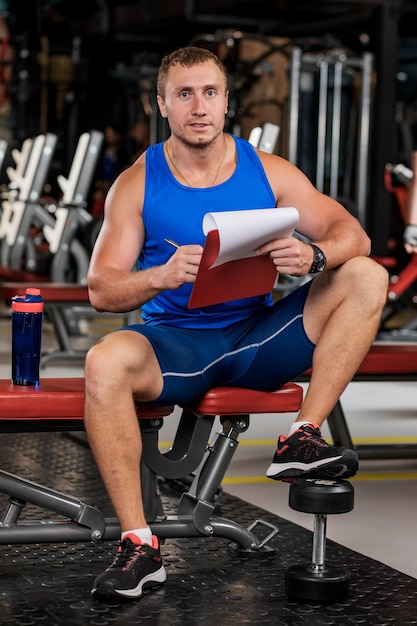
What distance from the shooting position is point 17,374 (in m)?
2.64

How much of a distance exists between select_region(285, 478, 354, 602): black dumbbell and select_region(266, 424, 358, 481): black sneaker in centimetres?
2

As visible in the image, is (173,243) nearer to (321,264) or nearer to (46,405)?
(321,264)

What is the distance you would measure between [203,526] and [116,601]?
34 cm

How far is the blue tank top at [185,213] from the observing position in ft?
8.66

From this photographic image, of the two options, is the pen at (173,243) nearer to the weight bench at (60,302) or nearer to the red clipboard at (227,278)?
the red clipboard at (227,278)

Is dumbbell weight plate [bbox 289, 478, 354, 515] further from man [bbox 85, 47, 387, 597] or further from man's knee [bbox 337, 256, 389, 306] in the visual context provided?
man's knee [bbox 337, 256, 389, 306]

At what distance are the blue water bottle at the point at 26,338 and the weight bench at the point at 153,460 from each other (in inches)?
1.7

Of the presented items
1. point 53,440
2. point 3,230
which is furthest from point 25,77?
point 53,440

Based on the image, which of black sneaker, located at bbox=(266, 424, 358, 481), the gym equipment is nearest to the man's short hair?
black sneaker, located at bbox=(266, 424, 358, 481)

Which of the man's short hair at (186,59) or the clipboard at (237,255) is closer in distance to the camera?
the clipboard at (237,255)

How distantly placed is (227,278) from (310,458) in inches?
16.4

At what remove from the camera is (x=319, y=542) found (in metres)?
2.35

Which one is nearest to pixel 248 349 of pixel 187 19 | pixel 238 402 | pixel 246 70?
pixel 238 402

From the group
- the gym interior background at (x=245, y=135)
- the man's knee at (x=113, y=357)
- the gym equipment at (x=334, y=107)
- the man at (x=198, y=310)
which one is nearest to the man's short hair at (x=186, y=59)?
the man at (x=198, y=310)
